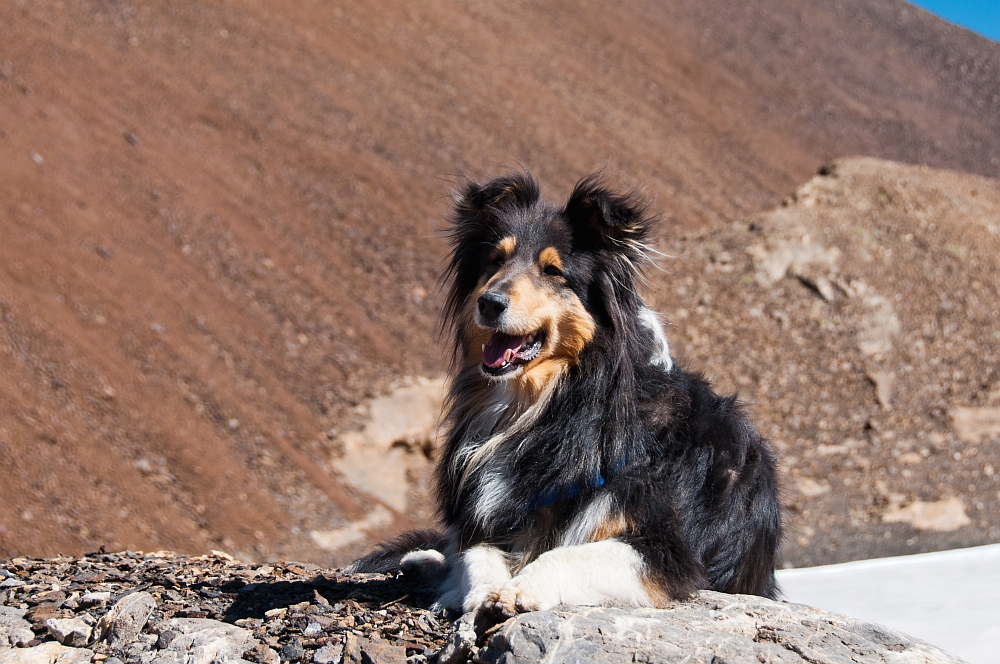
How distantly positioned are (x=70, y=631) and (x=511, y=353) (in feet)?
7.51

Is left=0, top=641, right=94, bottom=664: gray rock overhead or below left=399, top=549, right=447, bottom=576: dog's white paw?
below

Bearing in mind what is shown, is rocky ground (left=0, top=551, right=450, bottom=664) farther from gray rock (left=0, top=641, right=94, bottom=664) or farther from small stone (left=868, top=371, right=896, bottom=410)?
small stone (left=868, top=371, right=896, bottom=410)

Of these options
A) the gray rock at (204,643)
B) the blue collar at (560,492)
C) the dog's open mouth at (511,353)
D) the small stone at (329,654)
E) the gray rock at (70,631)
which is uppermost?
the dog's open mouth at (511,353)

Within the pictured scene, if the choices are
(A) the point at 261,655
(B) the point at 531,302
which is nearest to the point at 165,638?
(A) the point at 261,655

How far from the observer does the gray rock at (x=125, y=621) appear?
3688 millimetres

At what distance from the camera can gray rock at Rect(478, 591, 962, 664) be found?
3.19m

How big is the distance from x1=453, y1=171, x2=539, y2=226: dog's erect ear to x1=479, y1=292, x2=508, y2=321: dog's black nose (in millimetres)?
702

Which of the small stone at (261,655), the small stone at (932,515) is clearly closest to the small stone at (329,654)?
the small stone at (261,655)

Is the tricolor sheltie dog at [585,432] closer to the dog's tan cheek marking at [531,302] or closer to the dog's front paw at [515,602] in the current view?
the dog's tan cheek marking at [531,302]

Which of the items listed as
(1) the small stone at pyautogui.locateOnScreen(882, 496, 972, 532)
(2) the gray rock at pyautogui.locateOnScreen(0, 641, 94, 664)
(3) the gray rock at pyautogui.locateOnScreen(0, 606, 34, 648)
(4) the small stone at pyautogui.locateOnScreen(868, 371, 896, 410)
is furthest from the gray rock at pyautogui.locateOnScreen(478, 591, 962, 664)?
(4) the small stone at pyautogui.locateOnScreen(868, 371, 896, 410)

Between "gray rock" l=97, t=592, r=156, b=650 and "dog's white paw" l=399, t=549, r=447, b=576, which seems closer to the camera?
"gray rock" l=97, t=592, r=156, b=650

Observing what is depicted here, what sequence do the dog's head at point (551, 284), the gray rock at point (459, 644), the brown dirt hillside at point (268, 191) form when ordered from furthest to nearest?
the brown dirt hillside at point (268, 191), the dog's head at point (551, 284), the gray rock at point (459, 644)

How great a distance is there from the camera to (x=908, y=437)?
11.5 meters

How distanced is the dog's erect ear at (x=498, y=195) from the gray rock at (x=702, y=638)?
80.1 inches
